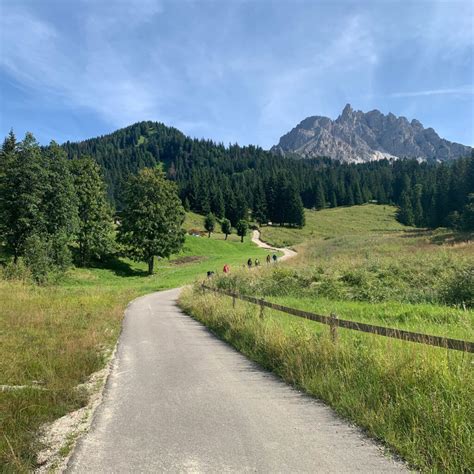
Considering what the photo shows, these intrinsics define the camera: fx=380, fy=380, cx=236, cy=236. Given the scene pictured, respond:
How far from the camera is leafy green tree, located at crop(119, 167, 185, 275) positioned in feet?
157

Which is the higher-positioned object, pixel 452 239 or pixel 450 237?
pixel 450 237

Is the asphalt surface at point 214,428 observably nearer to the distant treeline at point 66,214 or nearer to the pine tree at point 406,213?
the distant treeline at point 66,214

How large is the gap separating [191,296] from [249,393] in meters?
15.4

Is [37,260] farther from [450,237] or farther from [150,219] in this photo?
[450,237]

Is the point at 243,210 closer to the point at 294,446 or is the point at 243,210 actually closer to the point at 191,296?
the point at 191,296

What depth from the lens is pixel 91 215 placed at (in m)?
47.0

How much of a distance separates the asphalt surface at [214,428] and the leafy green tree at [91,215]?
4011cm

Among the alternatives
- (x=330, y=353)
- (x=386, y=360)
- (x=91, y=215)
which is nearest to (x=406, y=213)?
(x=91, y=215)

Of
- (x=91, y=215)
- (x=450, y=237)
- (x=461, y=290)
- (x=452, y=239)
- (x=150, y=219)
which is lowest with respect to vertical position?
(x=461, y=290)

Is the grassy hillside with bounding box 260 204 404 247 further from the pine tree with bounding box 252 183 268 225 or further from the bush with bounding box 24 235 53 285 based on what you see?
the bush with bounding box 24 235 53 285

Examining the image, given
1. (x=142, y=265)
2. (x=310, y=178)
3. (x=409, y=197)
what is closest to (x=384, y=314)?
(x=142, y=265)

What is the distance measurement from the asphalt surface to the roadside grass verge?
0.85 feet

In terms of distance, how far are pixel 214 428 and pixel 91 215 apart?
151 ft

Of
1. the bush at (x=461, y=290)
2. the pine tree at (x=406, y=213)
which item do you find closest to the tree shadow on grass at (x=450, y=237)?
the bush at (x=461, y=290)
